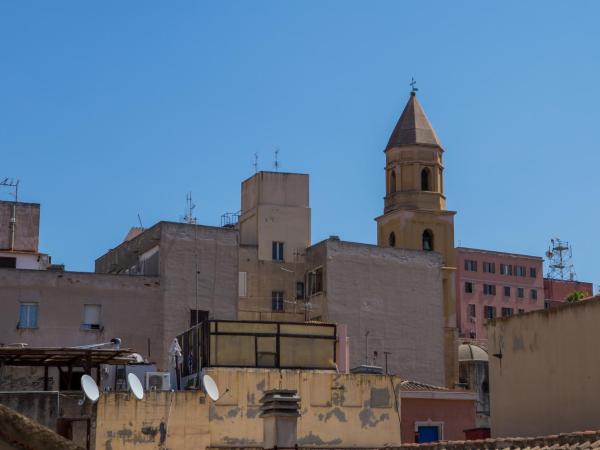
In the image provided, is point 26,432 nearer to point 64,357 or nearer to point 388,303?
point 64,357

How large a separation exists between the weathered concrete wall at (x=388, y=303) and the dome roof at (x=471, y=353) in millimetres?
11707

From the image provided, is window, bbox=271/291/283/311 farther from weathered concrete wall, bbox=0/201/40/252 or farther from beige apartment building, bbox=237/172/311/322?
weathered concrete wall, bbox=0/201/40/252

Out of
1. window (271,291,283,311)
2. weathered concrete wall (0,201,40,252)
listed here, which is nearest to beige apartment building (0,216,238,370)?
weathered concrete wall (0,201,40,252)

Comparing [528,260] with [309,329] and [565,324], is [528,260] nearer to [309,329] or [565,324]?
[309,329]

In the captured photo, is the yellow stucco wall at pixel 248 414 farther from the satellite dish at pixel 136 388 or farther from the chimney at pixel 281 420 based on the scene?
the chimney at pixel 281 420

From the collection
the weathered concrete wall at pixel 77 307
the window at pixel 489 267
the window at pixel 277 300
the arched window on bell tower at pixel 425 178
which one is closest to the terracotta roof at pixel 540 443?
the weathered concrete wall at pixel 77 307

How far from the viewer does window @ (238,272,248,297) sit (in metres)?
64.1

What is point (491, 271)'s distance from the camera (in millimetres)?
102625

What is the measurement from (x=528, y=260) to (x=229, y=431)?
250ft

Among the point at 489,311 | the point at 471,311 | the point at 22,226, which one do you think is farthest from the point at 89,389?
the point at 489,311

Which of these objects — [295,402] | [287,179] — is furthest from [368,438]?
[287,179]

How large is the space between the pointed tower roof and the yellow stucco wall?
42830 millimetres

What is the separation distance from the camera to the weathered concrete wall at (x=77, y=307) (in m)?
52.3

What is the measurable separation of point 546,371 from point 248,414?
9.36 metres
